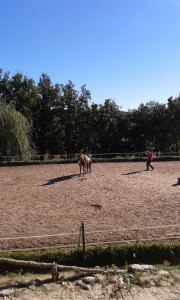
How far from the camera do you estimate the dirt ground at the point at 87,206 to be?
28.7 ft

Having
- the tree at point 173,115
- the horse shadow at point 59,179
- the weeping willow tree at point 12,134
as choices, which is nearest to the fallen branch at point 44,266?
the horse shadow at point 59,179

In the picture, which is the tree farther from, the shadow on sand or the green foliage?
the shadow on sand

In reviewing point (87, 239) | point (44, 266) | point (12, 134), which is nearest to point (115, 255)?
point (87, 239)

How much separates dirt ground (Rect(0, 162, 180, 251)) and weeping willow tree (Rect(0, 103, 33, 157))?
2.83 metres

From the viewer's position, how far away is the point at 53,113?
1176 inches

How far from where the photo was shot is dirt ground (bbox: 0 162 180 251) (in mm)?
8734

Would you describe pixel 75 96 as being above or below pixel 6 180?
above

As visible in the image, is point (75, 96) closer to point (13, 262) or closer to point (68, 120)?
point (68, 120)

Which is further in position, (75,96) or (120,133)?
(120,133)

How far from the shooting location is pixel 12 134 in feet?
65.7

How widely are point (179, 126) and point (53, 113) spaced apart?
39.3 feet

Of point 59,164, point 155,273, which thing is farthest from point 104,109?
point 155,273

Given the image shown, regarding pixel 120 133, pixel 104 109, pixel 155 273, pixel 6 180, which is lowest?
pixel 155 273

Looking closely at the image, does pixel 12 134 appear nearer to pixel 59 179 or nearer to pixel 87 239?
pixel 59 179
